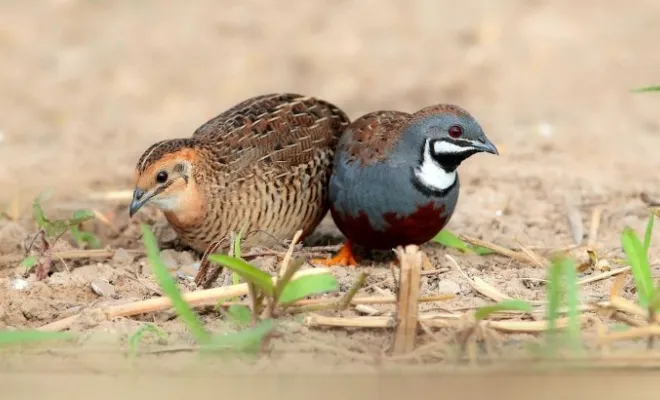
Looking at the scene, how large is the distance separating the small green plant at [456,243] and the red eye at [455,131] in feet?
1.91

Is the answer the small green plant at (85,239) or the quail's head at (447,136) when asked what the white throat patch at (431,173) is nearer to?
the quail's head at (447,136)

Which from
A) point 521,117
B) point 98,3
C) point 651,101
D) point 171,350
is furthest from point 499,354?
point 98,3

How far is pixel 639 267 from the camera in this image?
334 centimetres

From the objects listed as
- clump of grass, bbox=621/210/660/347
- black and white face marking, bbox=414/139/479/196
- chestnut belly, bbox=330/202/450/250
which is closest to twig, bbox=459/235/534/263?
chestnut belly, bbox=330/202/450/250

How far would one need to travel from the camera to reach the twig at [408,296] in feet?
10.3

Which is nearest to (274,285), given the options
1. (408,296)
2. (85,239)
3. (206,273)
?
(408,296)

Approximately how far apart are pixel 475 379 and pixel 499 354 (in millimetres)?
630

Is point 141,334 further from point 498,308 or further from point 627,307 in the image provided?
point 627,307

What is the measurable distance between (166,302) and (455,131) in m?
1.45

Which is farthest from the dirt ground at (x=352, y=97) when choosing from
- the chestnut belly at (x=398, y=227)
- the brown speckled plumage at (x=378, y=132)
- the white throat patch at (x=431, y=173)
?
the brown speckled plumage at (x=378, y=132)

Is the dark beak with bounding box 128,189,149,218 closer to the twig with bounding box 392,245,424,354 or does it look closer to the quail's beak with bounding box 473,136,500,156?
the quail's beak with bounding box 473,136,500,156

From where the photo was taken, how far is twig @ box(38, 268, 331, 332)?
3.41 m

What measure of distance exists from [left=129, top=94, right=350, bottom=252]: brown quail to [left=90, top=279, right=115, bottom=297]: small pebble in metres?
0.53

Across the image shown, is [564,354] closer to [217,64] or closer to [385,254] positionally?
[385,254]
